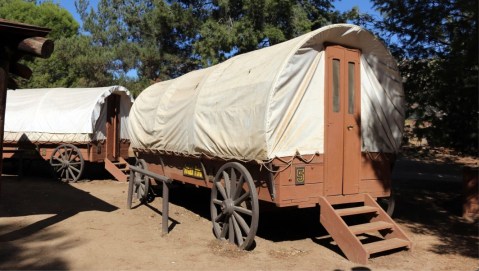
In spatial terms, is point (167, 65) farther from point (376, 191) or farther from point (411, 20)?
point (376, 191)

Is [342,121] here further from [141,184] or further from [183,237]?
[141,184]

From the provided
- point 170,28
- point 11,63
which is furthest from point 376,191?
point 170,28

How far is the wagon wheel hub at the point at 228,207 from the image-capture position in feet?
19.4

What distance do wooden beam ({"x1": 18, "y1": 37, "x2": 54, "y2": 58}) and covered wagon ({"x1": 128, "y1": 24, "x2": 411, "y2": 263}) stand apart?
248 centimetres

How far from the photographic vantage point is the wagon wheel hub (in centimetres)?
591

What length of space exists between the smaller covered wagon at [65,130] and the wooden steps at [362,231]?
835cm

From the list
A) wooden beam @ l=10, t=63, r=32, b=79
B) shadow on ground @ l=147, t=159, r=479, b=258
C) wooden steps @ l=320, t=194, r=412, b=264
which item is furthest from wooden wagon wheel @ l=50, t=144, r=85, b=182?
wooden steps @ l=320, t=194, r=412, b=264

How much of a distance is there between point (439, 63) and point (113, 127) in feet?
31.3

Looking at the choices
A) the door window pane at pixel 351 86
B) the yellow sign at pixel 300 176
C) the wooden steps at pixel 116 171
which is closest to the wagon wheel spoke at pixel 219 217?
the yellow sign at pixel 300 176

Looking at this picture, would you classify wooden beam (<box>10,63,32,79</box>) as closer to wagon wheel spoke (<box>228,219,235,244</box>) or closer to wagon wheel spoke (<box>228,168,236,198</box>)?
wagon wheel spoke (<box>228,168,236,198</box>)

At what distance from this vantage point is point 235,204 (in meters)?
5.87

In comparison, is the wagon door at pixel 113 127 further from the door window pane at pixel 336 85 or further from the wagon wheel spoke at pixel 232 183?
the door window pane at pixel 336 85

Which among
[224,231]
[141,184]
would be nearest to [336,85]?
Answer: [224,231]

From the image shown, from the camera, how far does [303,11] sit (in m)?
17.4
